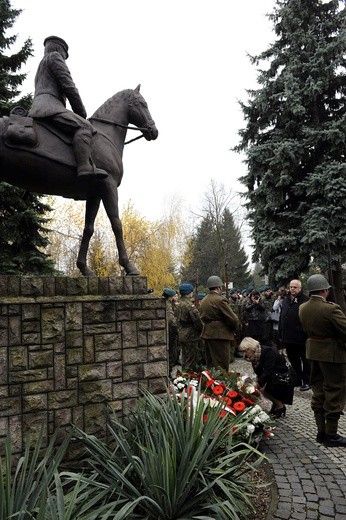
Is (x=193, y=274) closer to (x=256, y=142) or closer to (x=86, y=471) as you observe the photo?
(x=256, y=142)

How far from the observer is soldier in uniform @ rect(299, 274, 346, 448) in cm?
469

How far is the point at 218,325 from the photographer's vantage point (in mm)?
6863

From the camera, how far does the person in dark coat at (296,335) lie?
7.45 metres

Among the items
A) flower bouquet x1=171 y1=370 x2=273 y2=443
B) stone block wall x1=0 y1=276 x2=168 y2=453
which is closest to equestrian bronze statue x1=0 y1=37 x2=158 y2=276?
stone block wall x1=0 y1=276 x2=168 y2=453

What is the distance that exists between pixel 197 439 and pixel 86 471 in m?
1.24

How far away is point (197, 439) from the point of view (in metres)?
3.11

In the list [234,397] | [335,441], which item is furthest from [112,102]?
[335,441]

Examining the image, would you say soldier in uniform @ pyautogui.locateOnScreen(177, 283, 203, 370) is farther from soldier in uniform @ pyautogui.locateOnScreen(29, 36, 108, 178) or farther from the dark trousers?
soldier in uniform @ pyautogui.locateOnScreen(29, 36, 108, 178)

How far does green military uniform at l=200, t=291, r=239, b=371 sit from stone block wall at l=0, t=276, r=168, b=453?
7.90ft

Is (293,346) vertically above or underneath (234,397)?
above

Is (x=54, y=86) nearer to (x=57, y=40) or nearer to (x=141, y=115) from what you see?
(x=57, y=40)

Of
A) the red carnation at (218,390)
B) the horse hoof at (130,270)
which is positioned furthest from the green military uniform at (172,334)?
the horse hoof at (130,270)

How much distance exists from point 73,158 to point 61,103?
0.68 metres

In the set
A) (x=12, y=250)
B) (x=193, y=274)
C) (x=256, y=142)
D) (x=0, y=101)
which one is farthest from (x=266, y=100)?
(x=193, y=274)
